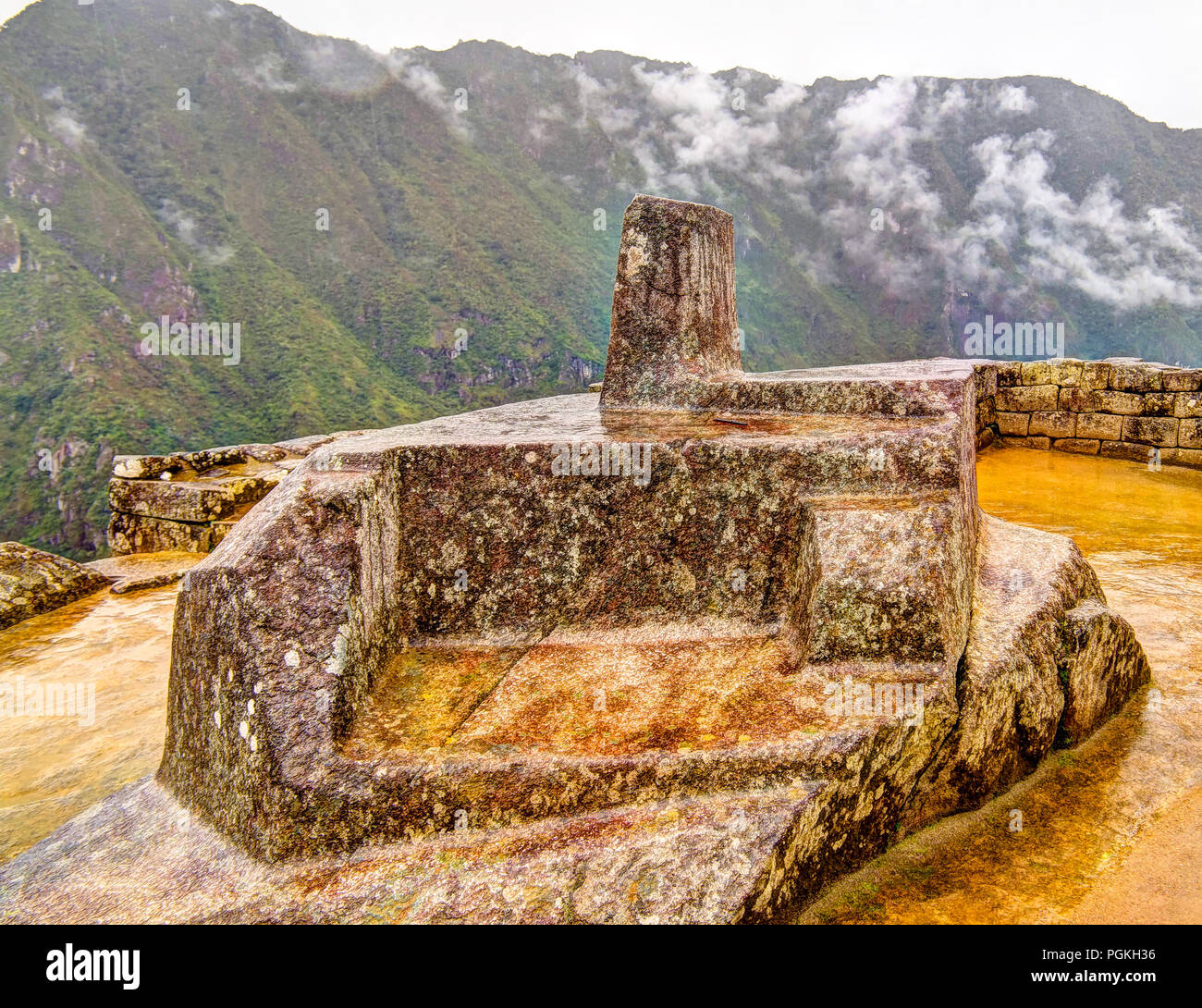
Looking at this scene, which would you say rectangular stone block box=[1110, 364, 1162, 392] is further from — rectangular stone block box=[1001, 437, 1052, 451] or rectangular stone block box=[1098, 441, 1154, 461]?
rectangular stone block box=[1001, 437, 1052, 451]

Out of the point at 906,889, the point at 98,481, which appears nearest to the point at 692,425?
the point at 906,889

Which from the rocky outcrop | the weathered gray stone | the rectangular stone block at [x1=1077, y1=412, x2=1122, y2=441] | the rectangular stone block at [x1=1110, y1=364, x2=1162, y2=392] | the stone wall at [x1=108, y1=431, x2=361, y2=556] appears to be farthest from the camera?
the rectangular stone block at [x1=1077, y1=412, x2=1122, y2=441]

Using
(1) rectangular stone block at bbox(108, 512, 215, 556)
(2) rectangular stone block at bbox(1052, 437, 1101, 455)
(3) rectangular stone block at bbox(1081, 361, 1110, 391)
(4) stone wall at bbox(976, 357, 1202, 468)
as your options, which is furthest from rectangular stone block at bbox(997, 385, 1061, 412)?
(1) rectangular stone block at bbox(108, 512, 215, 556)

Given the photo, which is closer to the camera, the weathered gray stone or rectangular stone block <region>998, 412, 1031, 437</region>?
the weathered gray stone

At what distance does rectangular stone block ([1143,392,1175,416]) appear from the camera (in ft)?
29.8

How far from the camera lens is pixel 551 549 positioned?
9.09 ft

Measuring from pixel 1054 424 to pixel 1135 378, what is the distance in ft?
3.35

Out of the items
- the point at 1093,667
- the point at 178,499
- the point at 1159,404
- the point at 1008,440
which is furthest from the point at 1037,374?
the point at 178,499

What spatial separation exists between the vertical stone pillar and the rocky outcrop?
4581 millimetres

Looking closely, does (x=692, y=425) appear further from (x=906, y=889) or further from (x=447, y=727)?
(x=906, y=889)

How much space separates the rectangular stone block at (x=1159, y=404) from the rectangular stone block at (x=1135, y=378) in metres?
0.08

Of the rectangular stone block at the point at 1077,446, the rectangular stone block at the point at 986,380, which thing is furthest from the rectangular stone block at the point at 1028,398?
the rectangular stone block at the point at 1077,446

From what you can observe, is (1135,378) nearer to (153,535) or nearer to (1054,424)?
(1054,424)

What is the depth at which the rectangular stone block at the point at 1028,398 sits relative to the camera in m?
9.97
